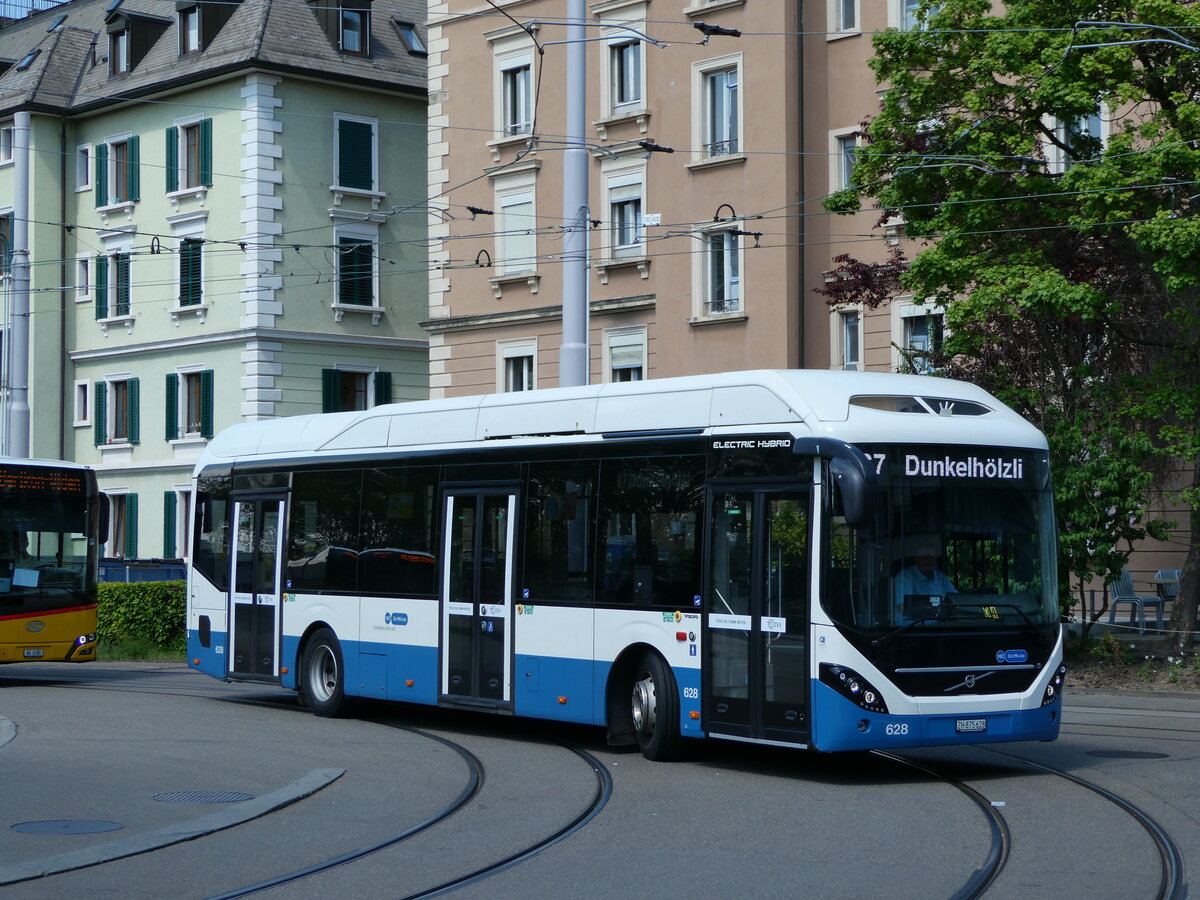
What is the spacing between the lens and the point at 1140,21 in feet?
69.3

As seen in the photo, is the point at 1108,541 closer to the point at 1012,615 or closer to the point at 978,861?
the point at 1012,615

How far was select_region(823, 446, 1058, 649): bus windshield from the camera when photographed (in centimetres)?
1238

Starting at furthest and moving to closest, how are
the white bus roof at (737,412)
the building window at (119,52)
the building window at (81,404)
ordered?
the building window at (81,404), the building window at (119,52), the white bus roof at (737,412)

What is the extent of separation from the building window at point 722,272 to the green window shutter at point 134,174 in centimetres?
2007

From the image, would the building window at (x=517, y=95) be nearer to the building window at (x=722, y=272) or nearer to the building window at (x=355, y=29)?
the building window at (x=722, y=272)

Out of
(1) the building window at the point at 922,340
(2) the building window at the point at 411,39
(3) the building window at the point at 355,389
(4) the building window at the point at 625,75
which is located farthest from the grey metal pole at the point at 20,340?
(1) the building window at the point at 922,340

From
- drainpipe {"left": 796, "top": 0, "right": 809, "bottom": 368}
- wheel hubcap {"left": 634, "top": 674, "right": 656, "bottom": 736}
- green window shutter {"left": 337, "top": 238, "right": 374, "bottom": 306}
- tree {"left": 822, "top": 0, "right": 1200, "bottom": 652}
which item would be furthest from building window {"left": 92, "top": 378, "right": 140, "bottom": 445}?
wheel hubcap {"left": 634, "top": 674, "right": 656, "bottom": 736}

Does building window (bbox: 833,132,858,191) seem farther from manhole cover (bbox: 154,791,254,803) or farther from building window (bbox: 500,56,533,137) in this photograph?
manhole cover (bbox: 154,791,254,803)

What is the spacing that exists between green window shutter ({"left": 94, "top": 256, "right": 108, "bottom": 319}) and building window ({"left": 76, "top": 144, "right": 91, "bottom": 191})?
2.21 m

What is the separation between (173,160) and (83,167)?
4.20 metres

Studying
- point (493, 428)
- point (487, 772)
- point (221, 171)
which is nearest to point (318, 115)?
point (221, 171)

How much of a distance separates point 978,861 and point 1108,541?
42.9 feet

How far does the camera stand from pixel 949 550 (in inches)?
497

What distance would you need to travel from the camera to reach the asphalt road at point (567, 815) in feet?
29.4
